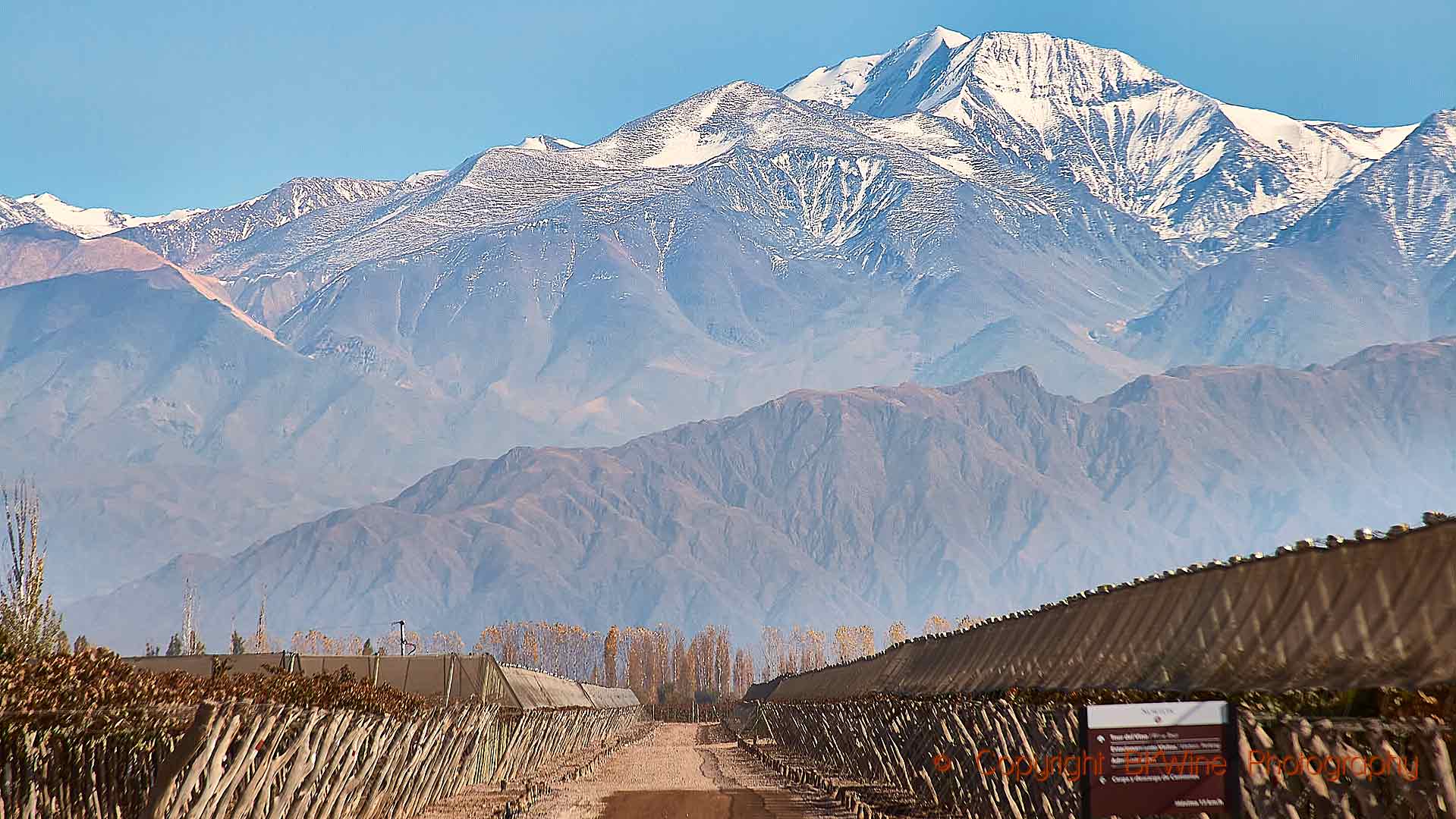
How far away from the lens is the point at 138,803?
19.7m

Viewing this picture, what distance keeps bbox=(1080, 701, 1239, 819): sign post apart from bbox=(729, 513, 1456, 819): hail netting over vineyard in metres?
0.38

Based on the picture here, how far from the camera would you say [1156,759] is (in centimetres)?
1321

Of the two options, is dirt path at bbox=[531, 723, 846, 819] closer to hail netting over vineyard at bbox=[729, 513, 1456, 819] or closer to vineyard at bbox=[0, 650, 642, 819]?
hail netting over vineyard at bbox=[729, 513, 1456, 819]

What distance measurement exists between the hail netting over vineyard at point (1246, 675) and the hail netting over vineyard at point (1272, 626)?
32 mm

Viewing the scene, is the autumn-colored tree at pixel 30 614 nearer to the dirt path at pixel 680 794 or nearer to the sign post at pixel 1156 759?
the dirt path at pixel 680 794

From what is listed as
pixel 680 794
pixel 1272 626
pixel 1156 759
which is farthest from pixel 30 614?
pixel 1156 759

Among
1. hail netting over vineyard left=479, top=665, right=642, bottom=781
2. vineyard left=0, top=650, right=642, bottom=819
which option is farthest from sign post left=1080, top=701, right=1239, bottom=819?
hail netting over vineyard left=479, top=665, right=642, bottom=781

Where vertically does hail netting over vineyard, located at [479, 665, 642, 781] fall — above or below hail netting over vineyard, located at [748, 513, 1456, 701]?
above

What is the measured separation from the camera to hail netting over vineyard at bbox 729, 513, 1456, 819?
12.7 m

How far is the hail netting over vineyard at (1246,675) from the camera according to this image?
1271 centimetres

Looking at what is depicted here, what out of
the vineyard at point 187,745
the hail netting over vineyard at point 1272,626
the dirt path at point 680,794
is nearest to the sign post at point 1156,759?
the hail netting over vineyard at point 1272,626

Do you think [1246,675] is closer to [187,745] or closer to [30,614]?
[187,745]

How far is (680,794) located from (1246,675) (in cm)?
2165

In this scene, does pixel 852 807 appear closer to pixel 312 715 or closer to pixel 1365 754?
pixel 312 715
